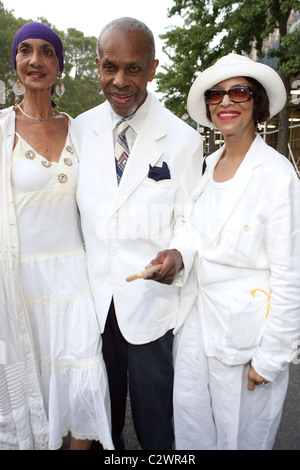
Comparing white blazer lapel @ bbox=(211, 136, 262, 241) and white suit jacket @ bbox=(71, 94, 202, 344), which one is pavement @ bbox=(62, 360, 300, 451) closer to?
white suit jacket @ bbox=(71, 94, 202, 344)

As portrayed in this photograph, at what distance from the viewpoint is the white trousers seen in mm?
1823

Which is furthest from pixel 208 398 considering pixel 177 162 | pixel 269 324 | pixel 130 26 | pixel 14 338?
pixel 130 26

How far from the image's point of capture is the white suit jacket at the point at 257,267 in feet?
5.41

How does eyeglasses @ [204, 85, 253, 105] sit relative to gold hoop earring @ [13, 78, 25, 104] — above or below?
below

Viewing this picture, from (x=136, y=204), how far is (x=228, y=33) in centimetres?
1112

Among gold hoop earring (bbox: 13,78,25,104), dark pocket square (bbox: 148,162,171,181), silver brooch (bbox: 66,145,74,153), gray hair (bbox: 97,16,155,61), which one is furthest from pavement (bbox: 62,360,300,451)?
gray hair (bbox: 97,16,155,61)

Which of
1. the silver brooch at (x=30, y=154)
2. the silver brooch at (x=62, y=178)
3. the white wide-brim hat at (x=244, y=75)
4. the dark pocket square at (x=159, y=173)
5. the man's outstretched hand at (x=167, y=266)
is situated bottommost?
the man's outstretched hand at (x=167, y=266)

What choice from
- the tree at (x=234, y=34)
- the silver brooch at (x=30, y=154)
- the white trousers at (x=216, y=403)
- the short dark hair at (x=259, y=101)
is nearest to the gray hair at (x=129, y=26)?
the short dark hair at (x=259, y=101)

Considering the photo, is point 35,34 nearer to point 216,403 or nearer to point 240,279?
point 240,279

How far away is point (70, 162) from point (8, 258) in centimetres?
63

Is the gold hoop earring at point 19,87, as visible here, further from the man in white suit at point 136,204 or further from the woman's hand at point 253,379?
the woman's hand at point 253,379

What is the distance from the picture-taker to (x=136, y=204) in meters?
1.96

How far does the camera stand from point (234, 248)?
1741mm

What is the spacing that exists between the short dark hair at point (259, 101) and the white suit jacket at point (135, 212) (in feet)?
1.16
